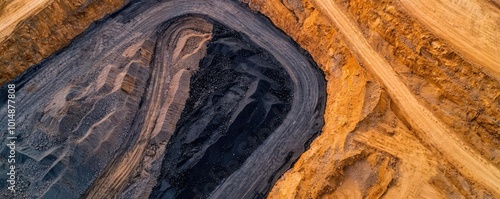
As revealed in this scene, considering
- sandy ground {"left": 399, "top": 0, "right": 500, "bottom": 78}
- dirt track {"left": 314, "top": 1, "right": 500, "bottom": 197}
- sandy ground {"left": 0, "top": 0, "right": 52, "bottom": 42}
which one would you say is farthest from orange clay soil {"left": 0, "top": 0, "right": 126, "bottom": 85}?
sandy ground {"left": 399, "top": 0, "right": 500, "bottom": 78}

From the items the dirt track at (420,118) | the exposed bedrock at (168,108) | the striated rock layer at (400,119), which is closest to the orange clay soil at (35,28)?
Answer: the exposed bedrock at (168,108)

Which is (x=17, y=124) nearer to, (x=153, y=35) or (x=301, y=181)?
(x=153, y=35)

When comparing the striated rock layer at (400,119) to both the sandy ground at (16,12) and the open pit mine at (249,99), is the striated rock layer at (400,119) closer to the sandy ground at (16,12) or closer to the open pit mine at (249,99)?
the open pit mine at (249,99)

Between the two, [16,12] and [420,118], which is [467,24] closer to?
[420,118]

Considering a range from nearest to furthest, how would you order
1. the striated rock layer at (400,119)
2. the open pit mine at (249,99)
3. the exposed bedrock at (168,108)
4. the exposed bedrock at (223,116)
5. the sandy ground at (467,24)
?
the striated rock layer at (400,119)
the open pit mine at (249,99)
the sandy ground at (467,24)
the exposed bedrock at (168,108)
the exposed bedrock at (223,116)

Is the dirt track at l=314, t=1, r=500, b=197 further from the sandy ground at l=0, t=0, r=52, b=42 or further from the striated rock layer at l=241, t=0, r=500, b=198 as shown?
the sandy ground at l=0, t=0, r=52, b=42

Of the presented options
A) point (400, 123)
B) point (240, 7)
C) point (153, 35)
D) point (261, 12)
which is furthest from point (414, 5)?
point (153, 35)
